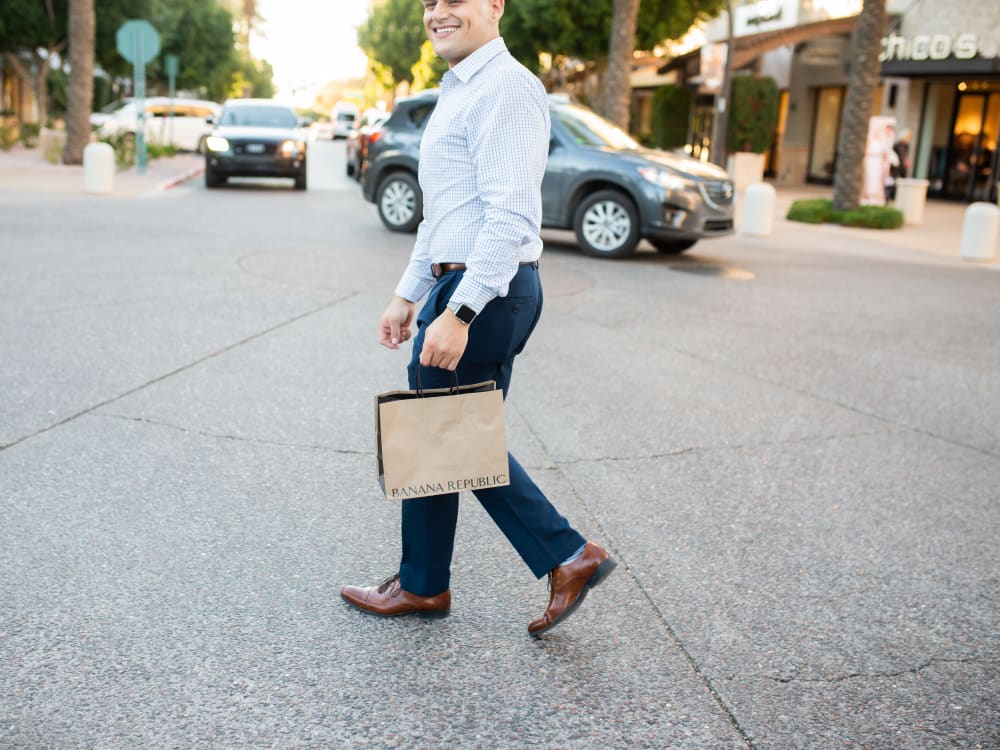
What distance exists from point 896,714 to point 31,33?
113ft

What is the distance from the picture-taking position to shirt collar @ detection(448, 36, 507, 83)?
9.43 ft

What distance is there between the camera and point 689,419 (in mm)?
6055

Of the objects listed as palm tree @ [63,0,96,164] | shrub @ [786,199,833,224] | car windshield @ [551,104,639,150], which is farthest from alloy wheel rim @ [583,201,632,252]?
palm tree @ [63,0,96,164]

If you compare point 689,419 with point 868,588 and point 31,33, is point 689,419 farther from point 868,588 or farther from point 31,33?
point 31,33

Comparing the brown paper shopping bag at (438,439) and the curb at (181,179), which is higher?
the brown paper shopping bag at (438,439)

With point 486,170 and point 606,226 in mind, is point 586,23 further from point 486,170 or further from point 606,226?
point 486,170

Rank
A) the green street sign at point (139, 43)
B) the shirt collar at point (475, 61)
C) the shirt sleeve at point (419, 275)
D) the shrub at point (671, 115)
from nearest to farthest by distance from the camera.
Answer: the shirt collar at point (475, 61), the shirt sleeve at point (419, 275), the green street sign at point (139, 43), the shrub at point (671, 115)

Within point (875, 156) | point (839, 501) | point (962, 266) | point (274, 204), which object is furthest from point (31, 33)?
point (839, 501)

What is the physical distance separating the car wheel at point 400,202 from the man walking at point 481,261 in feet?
36.3

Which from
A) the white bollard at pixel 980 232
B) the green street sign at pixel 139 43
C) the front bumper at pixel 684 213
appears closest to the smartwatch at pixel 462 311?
the front bumper at pixel 684 213

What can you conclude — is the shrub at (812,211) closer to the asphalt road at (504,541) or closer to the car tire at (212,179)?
the car tire at (212,179)

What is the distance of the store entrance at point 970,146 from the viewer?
1077 inches

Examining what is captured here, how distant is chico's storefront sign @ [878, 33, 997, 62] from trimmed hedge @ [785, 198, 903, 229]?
22.3 ft

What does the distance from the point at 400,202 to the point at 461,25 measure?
11495 millimetres
